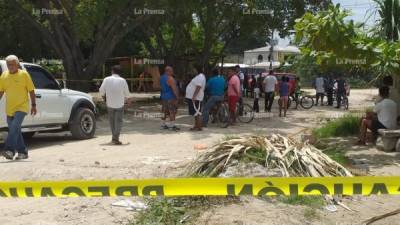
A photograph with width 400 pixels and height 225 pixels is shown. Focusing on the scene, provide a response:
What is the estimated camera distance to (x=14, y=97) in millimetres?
9367

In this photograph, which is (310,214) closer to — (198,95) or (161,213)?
(161,213)

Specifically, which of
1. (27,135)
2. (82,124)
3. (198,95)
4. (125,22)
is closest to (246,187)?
(82,124)

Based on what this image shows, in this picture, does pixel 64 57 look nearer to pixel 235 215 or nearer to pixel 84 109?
pixel 84 109

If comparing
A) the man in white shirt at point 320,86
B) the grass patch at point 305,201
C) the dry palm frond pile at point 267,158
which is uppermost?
the man in white shirt at point 320,86

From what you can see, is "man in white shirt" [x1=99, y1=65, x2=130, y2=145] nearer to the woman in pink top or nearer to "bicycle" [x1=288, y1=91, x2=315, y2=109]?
the woman in pink top

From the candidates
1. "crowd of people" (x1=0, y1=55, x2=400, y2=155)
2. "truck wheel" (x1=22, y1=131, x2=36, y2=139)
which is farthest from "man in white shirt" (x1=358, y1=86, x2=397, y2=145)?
"truck wheel" (x1=22, y1=131, x2=36, y2=139)

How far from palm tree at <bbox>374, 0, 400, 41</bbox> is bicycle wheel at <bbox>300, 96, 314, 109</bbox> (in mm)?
13205

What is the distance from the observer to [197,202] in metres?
6.38

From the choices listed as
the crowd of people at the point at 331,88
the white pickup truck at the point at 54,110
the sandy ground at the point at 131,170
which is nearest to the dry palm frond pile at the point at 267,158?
the sandy ground at the point at 131,170

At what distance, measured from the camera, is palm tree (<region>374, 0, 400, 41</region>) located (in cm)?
1123

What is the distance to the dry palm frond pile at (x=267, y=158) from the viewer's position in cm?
723

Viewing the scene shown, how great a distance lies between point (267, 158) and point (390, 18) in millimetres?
5441

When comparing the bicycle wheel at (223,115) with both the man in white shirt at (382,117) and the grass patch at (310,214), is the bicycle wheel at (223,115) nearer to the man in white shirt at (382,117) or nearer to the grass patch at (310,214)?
the man in white shirt at (382,117)

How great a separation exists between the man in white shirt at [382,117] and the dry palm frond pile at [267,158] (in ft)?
13.8
